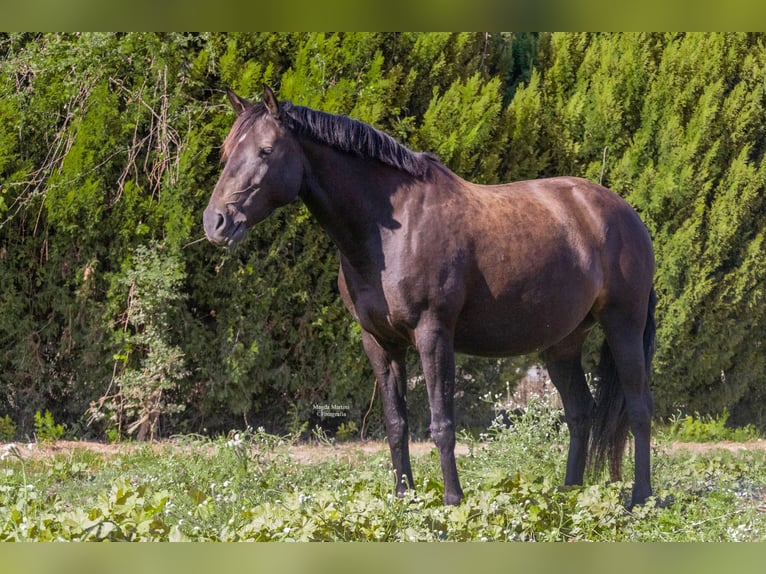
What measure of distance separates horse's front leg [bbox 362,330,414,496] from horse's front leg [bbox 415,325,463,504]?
0.96ft

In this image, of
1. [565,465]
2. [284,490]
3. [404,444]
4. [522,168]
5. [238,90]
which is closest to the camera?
[404,444]

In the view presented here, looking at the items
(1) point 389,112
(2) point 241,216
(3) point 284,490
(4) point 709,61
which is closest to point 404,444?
(3) point 284,490

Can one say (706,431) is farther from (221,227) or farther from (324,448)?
(221,227)

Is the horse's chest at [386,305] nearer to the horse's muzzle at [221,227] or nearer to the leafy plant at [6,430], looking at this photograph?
the horse's muzzle at [221,227]

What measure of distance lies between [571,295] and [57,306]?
14.9 feet

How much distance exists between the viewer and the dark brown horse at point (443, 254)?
4211 millimetres

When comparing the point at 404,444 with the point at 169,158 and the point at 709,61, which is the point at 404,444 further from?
the point at 709,61

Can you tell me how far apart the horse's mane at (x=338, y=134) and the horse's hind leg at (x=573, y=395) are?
1.53 m

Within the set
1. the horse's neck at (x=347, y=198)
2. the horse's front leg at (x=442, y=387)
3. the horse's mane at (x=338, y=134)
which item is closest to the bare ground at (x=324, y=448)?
the horse's front leg at (x=442, y=387)

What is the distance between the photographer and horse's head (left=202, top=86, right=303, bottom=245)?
4035 mm

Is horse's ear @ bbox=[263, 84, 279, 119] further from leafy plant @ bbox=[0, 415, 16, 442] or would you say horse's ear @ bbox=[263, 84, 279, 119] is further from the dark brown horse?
leafy plant @ bbox=[0, 415, 16, 442]

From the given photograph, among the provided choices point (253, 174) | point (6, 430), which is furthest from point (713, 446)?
point (6, 430)

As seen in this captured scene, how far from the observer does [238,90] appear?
6949mm

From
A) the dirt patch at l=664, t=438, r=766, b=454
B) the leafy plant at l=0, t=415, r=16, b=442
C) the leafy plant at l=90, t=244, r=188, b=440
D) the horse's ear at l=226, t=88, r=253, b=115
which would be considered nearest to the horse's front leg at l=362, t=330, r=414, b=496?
the horse's ear at l=226, t=88, r=253, b=115
